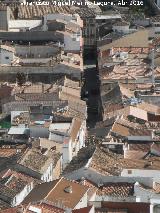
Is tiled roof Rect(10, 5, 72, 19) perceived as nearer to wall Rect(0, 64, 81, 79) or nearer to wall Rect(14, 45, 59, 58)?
wall Rect(14, 45, 59, 58)

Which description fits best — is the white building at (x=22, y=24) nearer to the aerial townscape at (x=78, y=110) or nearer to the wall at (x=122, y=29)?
the aerial townscape at (x=78, y=110)

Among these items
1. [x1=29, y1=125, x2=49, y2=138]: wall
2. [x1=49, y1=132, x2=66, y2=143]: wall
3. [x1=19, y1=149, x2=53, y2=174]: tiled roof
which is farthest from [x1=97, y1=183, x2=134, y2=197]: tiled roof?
[x1=29, y1=125, x2=49, y2=138]: wall

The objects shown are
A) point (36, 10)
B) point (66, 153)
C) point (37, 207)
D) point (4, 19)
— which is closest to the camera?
point (37, 207)

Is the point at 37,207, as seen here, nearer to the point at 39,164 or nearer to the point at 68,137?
the point at 39,164

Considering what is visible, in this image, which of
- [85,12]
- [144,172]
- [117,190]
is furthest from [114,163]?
[85,12]

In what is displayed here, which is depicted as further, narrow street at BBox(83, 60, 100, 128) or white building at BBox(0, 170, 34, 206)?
narrow street at BBox(83, 60, 100, 128)

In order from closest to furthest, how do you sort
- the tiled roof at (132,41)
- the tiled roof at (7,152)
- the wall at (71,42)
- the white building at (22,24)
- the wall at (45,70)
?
1. the tiled roof at (7,152)
2. the wall at (45,70)
3. the wall at (71,42)
4. the tiled roof at (132,41)
5. the white building at (22,24)

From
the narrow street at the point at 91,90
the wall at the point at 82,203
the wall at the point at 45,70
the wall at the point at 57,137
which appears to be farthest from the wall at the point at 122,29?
the wall at the point at 82,203

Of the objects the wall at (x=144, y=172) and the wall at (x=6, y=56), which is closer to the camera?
the wall at (x=144, y=172)
